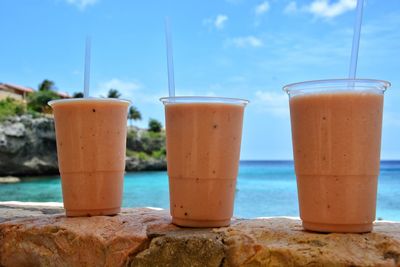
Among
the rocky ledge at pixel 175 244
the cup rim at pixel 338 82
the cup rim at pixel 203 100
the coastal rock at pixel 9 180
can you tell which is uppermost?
the cup rim at pixel 338 82

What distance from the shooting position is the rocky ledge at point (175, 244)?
1.03 metres

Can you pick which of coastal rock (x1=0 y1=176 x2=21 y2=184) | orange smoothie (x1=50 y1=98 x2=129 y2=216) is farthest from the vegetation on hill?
orange smoothie (x1=50 y1=98 x2=129 y2=216)

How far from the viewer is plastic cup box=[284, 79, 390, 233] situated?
41.4 inches

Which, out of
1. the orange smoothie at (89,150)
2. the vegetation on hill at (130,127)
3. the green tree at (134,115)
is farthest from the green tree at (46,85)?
the orange smoothie at (89,150)

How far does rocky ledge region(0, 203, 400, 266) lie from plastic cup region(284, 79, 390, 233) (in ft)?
0.23

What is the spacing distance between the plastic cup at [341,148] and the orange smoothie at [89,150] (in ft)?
2.30

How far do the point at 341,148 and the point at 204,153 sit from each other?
372 mm

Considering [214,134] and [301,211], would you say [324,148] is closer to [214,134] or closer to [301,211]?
[301,211]

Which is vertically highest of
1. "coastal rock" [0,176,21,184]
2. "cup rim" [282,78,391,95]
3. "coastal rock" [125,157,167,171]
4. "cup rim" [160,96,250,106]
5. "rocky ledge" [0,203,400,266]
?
"cup rim" [282,78,391,95]

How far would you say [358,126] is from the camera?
3.45 feet

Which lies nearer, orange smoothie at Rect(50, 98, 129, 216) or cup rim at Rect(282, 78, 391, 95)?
cup rim at Rect(282, 78, 391, 95)

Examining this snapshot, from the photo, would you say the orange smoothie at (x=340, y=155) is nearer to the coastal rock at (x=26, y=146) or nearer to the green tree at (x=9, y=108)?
the coastal rock at (x=26, y=146)

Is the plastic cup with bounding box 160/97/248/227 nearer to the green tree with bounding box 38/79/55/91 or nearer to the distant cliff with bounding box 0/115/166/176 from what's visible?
the distant cliff with bounding box 0/115/166/176

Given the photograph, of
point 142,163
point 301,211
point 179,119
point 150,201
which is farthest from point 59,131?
point 142,163
